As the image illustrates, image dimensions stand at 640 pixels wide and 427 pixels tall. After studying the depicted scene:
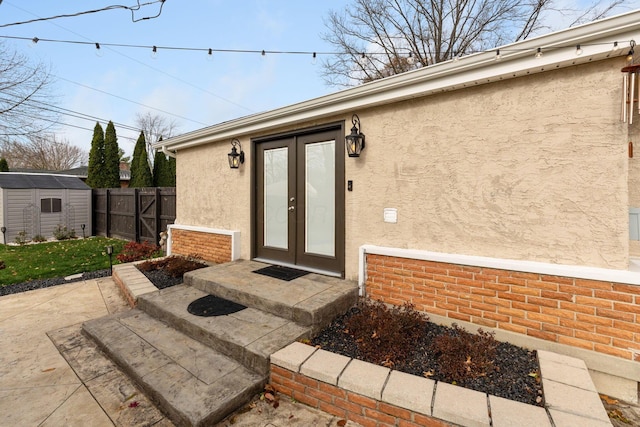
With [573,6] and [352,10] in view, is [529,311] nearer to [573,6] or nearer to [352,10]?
[573,6]

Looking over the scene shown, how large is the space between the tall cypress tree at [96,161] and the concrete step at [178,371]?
51.2ft

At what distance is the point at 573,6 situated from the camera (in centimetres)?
823

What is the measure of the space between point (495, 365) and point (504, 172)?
176cm

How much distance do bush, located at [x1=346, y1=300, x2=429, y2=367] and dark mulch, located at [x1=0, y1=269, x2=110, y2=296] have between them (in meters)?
5.65

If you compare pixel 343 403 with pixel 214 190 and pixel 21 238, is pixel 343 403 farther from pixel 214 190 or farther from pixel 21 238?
pixel 21 238

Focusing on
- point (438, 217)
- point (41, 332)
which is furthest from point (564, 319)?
point (41, 332)

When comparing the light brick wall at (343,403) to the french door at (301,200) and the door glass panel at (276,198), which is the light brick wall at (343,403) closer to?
the french door at (301,200)

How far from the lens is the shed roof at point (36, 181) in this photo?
1048 cm

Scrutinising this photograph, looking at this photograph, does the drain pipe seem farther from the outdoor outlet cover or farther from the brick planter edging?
the brick planter edging

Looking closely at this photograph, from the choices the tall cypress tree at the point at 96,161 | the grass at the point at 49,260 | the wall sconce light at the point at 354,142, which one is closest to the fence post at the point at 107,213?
the grass at the point at 49,260

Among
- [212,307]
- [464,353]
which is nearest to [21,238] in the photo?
[212,307]

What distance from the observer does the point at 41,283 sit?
5309mm

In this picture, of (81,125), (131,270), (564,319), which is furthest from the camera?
(81,125)

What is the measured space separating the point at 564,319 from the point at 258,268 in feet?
12.3
